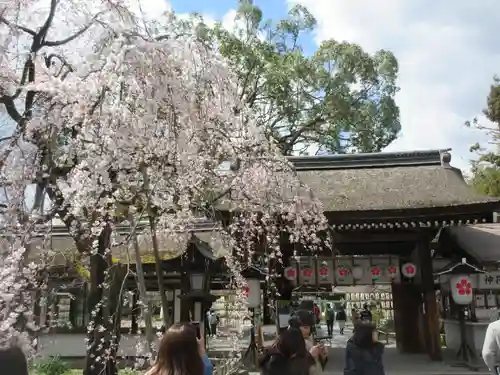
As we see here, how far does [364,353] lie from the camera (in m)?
4.29

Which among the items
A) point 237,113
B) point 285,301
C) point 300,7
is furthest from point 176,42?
point 300,7

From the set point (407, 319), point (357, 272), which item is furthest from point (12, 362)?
point (407, 319)

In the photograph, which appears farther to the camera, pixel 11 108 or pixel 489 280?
pixel 489 280

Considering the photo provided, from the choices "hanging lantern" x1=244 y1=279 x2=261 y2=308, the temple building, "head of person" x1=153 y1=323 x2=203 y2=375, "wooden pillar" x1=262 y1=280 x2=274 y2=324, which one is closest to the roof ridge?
the temple building

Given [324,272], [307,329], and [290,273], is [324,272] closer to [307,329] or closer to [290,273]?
[290,273]

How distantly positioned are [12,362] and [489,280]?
10715mm

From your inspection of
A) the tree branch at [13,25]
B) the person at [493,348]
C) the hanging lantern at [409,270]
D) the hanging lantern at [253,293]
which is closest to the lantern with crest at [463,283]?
the hanging lantern at [409,270]

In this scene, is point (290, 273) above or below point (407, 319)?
above

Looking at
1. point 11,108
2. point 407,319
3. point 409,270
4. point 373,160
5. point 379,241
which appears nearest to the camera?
point 11,108

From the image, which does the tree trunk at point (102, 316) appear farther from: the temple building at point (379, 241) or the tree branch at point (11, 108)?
the temple building at point (379, 241)

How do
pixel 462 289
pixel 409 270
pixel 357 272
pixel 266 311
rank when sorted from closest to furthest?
Result: pixel 462 289 < pixel 266 311 < pixel 409 270 < pixel 357 272

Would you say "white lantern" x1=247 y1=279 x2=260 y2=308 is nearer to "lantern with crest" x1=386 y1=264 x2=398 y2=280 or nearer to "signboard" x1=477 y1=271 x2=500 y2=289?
"lantern with crest" x1=386 y1=264 x2=398 y2=280

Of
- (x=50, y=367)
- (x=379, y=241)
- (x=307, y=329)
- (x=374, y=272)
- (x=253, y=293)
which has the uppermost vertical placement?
(x=379, y=241)

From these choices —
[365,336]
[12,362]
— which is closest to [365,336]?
[365,336]
